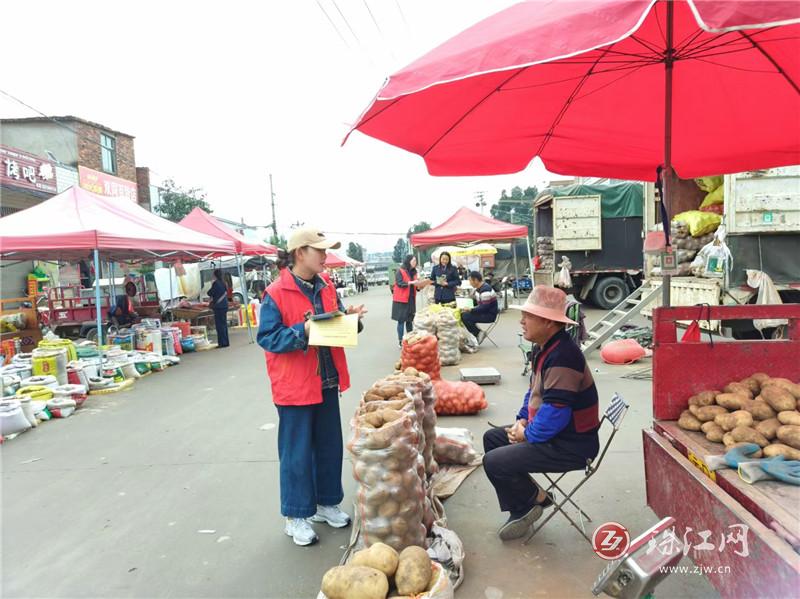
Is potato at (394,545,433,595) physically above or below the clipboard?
below

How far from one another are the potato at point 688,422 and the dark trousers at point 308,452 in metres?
1.99

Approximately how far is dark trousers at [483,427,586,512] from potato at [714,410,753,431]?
707mm

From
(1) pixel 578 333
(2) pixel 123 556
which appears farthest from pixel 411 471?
(1) pixel 578 333

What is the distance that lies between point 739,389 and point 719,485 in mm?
774

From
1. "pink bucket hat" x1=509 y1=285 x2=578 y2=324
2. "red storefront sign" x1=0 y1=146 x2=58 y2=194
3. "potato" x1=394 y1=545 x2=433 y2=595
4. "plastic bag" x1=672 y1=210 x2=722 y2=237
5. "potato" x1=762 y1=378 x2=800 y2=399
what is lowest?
"potato" x1=394 y1=545 x2=433 y2=595

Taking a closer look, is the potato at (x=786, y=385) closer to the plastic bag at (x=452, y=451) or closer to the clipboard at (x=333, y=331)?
the plastic bag at (x=452, y=451)

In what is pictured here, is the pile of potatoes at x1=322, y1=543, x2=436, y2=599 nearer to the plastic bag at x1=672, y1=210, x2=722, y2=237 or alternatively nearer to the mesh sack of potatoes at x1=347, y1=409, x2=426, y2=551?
the mesh sack of potatoes at x1=347, y1=409, x2=426, y2=551

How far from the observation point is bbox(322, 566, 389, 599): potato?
2008 millimetres

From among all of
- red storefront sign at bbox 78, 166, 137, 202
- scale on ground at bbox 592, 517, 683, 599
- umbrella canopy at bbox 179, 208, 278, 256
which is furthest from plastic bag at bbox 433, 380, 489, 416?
red storefront sign at bbox 78, 166, 137, 202

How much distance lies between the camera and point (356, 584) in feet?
6.64

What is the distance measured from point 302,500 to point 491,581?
1.15 meters

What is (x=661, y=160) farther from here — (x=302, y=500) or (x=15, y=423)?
(x=15, y=423)

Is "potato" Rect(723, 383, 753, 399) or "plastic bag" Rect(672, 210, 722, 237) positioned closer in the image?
"potato" Rect(723, 383, 753, 399)

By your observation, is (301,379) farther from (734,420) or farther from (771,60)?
(771,60)
